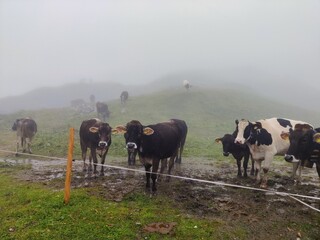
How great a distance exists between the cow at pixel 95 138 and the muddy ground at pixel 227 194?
2.93 ft

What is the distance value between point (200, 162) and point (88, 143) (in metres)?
7.34

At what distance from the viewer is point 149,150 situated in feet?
39.5

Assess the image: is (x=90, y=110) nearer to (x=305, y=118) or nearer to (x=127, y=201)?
(x=305, y=118)

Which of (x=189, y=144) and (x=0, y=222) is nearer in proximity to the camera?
(x=0, y=222)

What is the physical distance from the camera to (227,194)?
12164 mm

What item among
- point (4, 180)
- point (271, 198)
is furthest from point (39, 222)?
point (271, 198)

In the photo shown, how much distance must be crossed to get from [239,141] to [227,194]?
222cm

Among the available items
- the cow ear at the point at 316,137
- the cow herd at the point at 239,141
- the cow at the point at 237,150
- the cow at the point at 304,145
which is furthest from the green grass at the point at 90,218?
the cow at the point at 237,150

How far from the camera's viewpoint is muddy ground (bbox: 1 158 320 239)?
9664mm

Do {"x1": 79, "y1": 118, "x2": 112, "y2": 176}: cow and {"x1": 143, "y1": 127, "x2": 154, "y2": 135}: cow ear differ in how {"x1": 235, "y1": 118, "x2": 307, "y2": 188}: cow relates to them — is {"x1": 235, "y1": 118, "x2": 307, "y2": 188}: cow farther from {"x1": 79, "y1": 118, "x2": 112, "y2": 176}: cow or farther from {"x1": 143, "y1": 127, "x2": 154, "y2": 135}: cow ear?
{"x1": 79, "y1": 118, "x2": 112, "y2": 176}: cow

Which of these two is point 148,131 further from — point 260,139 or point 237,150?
point 237,150

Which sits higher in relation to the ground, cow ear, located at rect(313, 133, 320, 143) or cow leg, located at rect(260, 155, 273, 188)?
cow ear, located at rect(313, 133, 320, 143)

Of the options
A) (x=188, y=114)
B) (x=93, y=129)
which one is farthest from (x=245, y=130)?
(x=188, y=114)

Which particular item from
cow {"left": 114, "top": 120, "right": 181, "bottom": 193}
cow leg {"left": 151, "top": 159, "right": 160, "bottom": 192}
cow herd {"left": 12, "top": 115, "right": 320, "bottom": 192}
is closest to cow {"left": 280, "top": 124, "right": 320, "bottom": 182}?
cow herd {"left": 12, "top": 115, "right": 320, "bottom": 192}
